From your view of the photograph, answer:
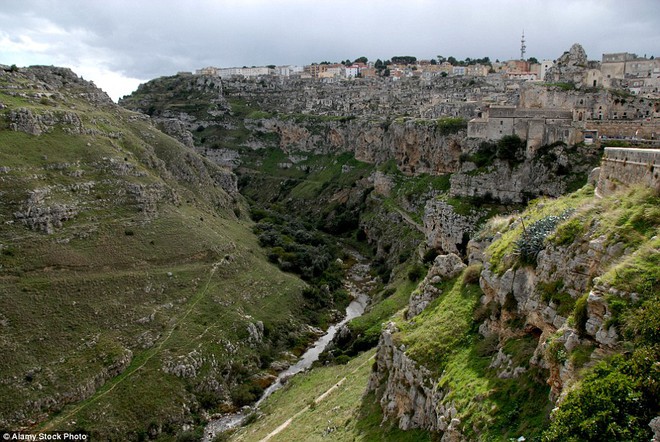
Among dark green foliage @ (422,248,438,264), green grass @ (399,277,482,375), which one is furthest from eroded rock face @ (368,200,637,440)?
dark green foliage @ (422,248,438,264)

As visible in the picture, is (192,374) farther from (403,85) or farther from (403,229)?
(403,85)

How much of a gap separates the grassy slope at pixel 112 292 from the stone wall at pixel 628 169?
127ft

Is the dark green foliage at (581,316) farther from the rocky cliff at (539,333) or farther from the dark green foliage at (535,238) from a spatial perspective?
the dark green foliage at (535,238)

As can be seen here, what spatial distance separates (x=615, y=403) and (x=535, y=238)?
9.27 meters

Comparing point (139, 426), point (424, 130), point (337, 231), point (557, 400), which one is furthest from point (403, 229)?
point (557, 400)

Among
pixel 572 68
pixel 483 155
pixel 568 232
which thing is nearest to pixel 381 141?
pixel 572 68

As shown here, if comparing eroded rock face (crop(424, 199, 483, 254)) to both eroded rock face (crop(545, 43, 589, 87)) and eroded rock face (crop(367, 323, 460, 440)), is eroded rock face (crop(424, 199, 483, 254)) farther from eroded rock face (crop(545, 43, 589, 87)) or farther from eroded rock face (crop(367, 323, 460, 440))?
eroded rock face (crop(367, 323, 460, 440))

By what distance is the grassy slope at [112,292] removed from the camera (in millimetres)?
44250

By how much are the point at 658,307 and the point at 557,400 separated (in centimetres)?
383

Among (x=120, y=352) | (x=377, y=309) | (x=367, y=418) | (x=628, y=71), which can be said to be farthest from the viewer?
(x=628, y=71)

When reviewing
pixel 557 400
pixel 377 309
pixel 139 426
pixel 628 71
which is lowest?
pixel 139 426

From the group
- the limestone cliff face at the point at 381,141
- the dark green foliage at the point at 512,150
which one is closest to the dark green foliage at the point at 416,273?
the dark green foliage at the point at 512,150

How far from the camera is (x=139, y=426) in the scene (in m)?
43.6

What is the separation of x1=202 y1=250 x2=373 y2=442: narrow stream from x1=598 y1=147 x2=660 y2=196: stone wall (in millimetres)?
35182
